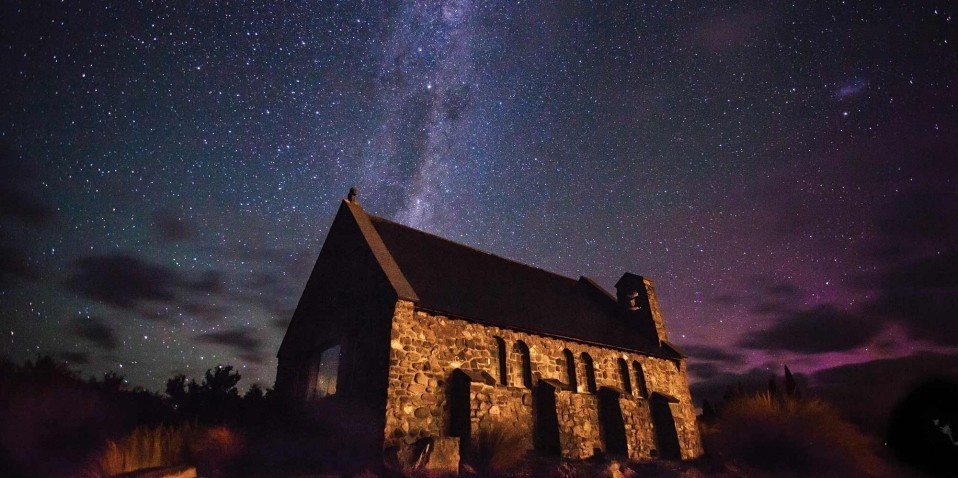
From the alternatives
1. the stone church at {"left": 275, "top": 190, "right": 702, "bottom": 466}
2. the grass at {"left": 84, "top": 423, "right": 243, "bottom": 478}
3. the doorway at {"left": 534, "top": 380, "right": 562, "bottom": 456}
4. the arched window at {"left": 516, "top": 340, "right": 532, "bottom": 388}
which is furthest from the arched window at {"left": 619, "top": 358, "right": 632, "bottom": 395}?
the grass at {"left": 84, "top": 423, "right": 243, "bottom": 478}

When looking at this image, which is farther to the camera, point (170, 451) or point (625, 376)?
point (625, 376)

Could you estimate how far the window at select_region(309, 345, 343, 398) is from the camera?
16.0 metres

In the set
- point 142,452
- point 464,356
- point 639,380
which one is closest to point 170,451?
point 142,452

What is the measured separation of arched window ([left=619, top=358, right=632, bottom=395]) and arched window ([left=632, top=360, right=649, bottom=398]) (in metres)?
0.61

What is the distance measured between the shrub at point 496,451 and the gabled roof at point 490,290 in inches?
161

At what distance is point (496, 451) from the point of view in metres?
12.2

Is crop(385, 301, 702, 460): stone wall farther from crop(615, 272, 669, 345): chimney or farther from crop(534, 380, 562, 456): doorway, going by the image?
crop(615, 272, 669, 345): chimney

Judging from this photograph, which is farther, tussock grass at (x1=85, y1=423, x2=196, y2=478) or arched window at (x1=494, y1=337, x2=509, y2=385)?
arched window at (x1=494, y1=337, x2=509, y2=385)

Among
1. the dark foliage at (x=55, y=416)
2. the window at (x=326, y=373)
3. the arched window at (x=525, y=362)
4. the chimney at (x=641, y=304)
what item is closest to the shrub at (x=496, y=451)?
the arched window at (x=525, y=362)

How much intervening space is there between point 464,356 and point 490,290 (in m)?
4.46

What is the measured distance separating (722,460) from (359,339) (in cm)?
1288

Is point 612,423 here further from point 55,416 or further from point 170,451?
point 55,416

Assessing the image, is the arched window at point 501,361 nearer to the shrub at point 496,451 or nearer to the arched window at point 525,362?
the arched window at point 525,362

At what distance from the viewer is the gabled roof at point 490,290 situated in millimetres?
15938
